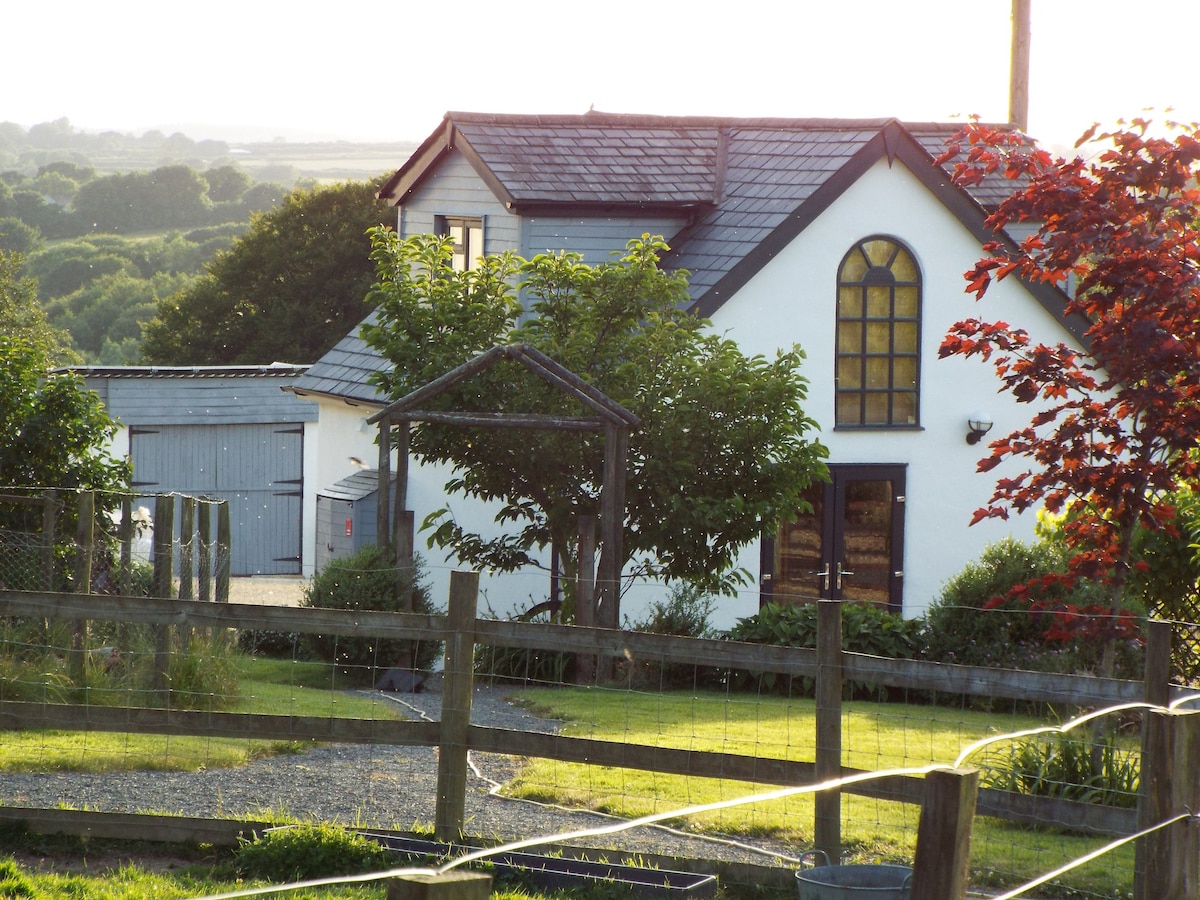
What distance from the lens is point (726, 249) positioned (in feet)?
56.6

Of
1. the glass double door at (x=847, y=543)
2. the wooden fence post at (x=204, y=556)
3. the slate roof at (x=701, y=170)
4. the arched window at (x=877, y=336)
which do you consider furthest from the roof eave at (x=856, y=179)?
the wooden fence post at (x=204, y=556)

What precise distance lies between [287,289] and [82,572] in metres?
29.1

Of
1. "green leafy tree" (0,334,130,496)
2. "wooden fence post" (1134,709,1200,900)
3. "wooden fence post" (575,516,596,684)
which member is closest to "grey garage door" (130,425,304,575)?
"green leafy tree" (0,334,130,496)

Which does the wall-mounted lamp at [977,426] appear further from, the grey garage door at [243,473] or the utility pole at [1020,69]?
the grey garage door at [243,473]

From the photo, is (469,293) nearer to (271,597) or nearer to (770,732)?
(770,732)

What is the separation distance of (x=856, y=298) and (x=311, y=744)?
10.2m

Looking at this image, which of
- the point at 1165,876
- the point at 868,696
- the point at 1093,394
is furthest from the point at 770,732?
the point at 1093,394

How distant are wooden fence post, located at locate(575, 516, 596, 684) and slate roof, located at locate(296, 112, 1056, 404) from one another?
3962 millimetres

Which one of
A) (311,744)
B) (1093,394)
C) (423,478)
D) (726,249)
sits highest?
(726,249)

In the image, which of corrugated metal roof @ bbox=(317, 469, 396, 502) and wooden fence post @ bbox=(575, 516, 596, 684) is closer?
wooden fence post @ bbox=(575, 516, 596, 684)

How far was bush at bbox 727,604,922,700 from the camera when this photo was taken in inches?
535

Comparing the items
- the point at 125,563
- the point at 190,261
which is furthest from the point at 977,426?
the point at 190,261

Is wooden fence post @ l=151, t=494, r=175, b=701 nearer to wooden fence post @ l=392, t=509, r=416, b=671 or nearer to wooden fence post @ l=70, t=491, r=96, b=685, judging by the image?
wooden fence post @ l=70, t=491, r=96, b=685

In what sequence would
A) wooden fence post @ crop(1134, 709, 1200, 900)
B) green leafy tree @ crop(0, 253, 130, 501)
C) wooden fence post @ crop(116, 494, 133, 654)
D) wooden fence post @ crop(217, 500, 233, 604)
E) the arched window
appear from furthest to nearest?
the arched window
green leafy tree @ crop(0, 253, 130, 501)
wooden fence post @ crop(217, 500, 233, 604)
wooden fence post @ crop(116, 494, 133, 654)
wooden fence post @ crop(1134, 709, 1200, 900)
